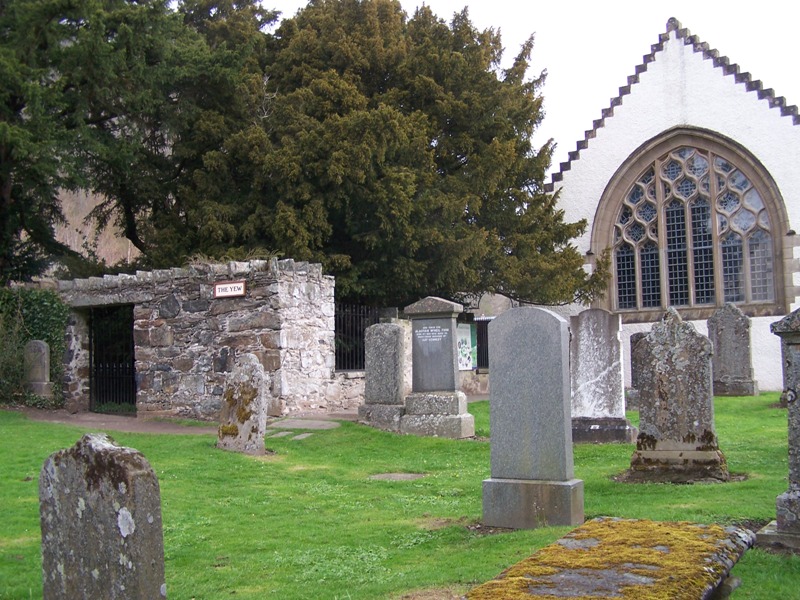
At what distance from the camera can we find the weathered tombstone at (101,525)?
153 inches

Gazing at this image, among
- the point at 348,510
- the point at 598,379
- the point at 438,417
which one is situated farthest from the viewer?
the point at 438,417

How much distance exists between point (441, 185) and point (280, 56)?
5.66 m

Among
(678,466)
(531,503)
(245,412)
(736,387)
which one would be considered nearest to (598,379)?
(678,466)

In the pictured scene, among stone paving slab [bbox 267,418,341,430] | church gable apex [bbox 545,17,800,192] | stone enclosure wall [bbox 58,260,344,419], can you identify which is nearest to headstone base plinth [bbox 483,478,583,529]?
stone paving slab [bbox 267,418,341,430]

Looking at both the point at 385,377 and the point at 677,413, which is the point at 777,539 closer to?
the point at 677,413

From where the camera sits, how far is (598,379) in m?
12.5

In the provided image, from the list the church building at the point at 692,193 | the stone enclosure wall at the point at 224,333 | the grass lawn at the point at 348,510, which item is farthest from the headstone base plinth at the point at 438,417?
the church building at the point at 692,193

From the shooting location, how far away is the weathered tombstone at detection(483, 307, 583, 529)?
23.3 ft

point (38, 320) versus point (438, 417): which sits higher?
point (38, 320)

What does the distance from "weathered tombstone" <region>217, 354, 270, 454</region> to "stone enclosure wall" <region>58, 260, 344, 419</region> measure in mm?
2907

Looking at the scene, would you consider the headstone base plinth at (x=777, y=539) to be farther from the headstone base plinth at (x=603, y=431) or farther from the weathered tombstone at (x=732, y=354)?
the weathered tombstone at (x=732, y=354)

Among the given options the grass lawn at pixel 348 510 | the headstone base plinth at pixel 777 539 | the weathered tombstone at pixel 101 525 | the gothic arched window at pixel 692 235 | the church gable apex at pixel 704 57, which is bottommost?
the grass lawn at pixel 348 510

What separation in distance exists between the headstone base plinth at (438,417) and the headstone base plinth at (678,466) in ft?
16.0

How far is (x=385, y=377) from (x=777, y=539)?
9278mm
